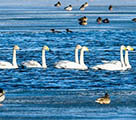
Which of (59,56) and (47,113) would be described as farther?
(59,56)

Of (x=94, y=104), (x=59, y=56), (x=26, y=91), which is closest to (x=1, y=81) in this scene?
(x=26, y=91)

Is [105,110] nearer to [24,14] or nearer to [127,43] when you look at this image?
[127,43]

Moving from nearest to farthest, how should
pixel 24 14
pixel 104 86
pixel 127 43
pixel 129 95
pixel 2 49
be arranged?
pixel 129 95
pixel 104 86
pixel 2 49
pixel 127 43
pixel 24 14

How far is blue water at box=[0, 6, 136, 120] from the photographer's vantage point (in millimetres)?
14289

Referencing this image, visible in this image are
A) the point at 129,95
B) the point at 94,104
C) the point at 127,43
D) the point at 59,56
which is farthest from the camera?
the point at 127,43

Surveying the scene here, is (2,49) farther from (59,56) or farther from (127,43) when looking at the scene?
(127,43)

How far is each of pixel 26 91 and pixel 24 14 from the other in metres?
36.0

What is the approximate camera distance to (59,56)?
86.7 feet

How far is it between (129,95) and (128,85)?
2.04 meters

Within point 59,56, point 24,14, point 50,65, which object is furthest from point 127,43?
point 24,14

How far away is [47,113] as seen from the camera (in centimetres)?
1405

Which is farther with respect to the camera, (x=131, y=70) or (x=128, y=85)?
(x=131, y=70)

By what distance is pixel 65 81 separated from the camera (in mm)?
19516

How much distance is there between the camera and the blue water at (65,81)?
563 inches
